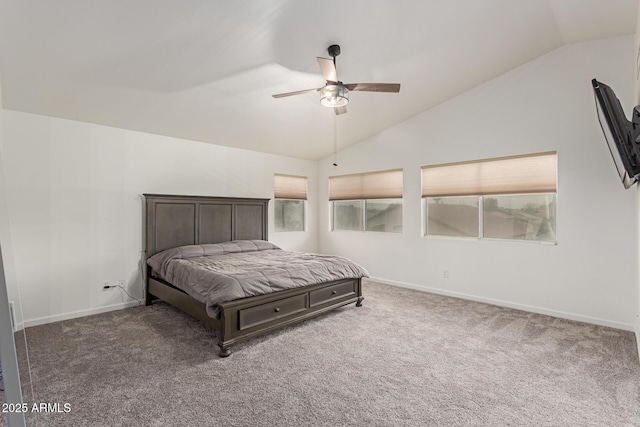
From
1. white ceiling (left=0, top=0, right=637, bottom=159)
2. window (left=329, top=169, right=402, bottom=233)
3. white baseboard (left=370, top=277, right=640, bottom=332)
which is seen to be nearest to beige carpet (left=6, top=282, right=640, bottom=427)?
white baseboard (left=370, top=277, right=640, bottom=332)

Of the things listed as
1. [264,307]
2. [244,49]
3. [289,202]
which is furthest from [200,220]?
[244,49]

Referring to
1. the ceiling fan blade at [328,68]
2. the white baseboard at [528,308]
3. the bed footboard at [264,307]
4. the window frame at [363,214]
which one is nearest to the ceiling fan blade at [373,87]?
the ceiling fan blade at [328,68]

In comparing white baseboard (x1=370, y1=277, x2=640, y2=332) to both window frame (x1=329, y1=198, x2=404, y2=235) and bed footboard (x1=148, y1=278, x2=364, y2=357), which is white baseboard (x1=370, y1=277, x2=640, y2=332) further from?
bed footboard (x1=148, y1=278, x2=364, y2=357)

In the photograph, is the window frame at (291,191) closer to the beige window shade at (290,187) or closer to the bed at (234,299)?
the beige window shade at (290,187)

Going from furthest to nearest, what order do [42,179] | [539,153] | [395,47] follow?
[539,153] → [42,179] → [395,47]

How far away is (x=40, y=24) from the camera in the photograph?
2.22 meters

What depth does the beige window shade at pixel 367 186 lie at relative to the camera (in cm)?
514

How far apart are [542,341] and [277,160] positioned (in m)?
4.52

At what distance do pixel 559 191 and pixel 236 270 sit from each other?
3682 millimetres

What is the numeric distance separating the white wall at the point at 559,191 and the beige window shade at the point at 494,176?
13 cm

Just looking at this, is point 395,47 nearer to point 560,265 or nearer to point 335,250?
point 560,265

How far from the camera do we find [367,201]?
18.5 ft

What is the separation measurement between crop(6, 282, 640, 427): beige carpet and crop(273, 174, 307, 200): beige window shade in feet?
9.43

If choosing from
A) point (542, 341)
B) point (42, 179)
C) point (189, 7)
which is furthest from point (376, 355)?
point (42, 179)
